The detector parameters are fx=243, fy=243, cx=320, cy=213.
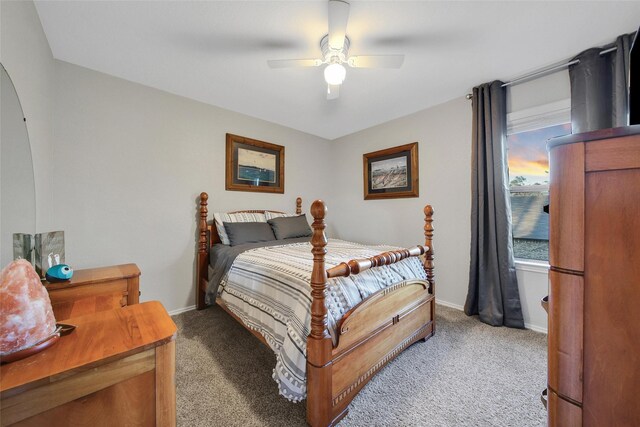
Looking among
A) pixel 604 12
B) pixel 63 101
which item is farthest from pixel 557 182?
pixel 63 101

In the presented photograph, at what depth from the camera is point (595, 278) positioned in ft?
2.06

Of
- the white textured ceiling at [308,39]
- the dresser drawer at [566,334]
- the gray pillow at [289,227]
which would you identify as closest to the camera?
the dresser drawer at [566,334]

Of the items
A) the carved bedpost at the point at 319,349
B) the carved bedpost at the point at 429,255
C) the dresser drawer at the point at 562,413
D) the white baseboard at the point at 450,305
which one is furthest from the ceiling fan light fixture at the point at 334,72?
the white baseboard at the point at 450,305

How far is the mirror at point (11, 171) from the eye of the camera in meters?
1.03

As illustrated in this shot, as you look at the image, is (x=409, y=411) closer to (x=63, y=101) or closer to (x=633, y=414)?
(x=633, y=414)

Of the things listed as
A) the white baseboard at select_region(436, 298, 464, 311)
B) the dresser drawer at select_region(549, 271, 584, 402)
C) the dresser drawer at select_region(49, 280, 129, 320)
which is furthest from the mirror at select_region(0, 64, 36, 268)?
the white baseboard at select_region(436, 298, 464, 311)

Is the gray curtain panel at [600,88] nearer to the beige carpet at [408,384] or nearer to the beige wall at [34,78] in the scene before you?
the beige carpet at [408,384]

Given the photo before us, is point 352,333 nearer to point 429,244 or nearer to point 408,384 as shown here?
point 408,384

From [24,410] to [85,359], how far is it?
4.7 inches

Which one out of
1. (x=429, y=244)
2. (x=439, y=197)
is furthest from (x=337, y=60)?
(x=439, y=197)

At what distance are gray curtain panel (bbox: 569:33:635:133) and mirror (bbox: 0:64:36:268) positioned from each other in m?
3.59

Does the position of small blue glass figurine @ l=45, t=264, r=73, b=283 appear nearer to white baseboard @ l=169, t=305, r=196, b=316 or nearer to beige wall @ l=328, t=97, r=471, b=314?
white baseboard @ l=169, t=305, r=196, b=316

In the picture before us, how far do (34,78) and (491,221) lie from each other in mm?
3774

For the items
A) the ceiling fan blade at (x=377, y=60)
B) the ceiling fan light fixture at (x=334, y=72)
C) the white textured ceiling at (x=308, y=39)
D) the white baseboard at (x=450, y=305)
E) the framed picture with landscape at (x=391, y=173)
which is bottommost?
the white baseboard at (x=450, y=305)
